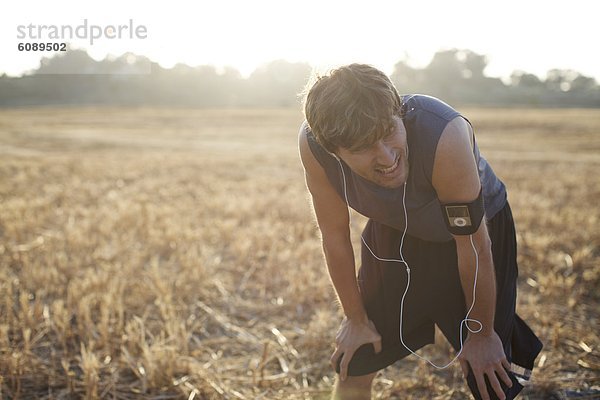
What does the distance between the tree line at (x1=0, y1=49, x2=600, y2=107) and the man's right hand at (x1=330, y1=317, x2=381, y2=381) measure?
56.7m

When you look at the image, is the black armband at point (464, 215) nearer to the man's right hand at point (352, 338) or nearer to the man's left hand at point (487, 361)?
the man's left hand at point (487, 361)

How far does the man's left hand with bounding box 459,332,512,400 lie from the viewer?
2.09m

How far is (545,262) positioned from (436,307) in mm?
3324

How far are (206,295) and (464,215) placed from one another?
3.00 meters

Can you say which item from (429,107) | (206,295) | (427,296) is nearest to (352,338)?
(427,296)

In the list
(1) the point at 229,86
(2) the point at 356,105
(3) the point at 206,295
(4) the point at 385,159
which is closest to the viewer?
(2) the point at 356,105

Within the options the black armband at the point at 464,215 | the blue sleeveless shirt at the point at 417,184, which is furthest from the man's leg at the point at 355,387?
the black armband at the point at 464,215

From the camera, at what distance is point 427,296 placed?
2.38 metres

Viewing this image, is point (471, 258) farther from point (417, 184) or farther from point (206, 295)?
point (206, 295)

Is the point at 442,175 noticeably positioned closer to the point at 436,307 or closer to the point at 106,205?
the point at 436,307

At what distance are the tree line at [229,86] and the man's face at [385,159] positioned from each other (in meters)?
57.0

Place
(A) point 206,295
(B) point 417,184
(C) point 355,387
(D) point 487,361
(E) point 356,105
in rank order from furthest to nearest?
(A) point 206,295 < (C) point 355,387 < (D) point 487,361 < (B) point 417,184 < (E) point 356,105

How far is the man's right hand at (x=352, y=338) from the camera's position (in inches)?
93.7

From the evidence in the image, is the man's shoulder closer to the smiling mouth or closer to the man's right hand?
the smiling mouth
